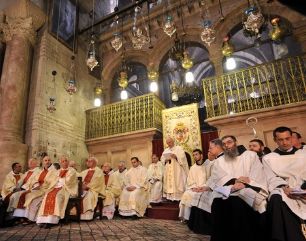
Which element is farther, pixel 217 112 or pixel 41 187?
pixel 217 112

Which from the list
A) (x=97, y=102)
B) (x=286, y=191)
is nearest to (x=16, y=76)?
(x=97, y=102)

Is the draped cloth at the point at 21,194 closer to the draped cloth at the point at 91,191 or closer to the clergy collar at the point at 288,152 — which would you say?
the draped cloth at the point at 91,191

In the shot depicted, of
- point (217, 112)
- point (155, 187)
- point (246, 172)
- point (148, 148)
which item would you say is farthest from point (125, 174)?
point (246, 172)

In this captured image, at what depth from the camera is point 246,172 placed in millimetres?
3682

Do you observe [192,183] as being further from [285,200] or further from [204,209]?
[285,200]

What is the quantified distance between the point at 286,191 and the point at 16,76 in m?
9.02

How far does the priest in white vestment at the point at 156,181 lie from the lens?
23.7 ft

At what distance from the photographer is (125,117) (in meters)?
10.7

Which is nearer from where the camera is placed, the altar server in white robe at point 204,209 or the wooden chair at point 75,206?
the altar server in white robe at point 204,209

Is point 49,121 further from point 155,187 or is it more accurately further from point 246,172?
point 246,172

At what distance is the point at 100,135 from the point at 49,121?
8.02ft

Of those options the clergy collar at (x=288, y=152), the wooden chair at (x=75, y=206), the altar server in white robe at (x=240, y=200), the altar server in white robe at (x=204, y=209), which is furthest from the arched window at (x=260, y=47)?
the wooden chair at (x=75, y=206)

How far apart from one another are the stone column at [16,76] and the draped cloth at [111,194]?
3.03 metres

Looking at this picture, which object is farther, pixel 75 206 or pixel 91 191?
pixel 91 191
